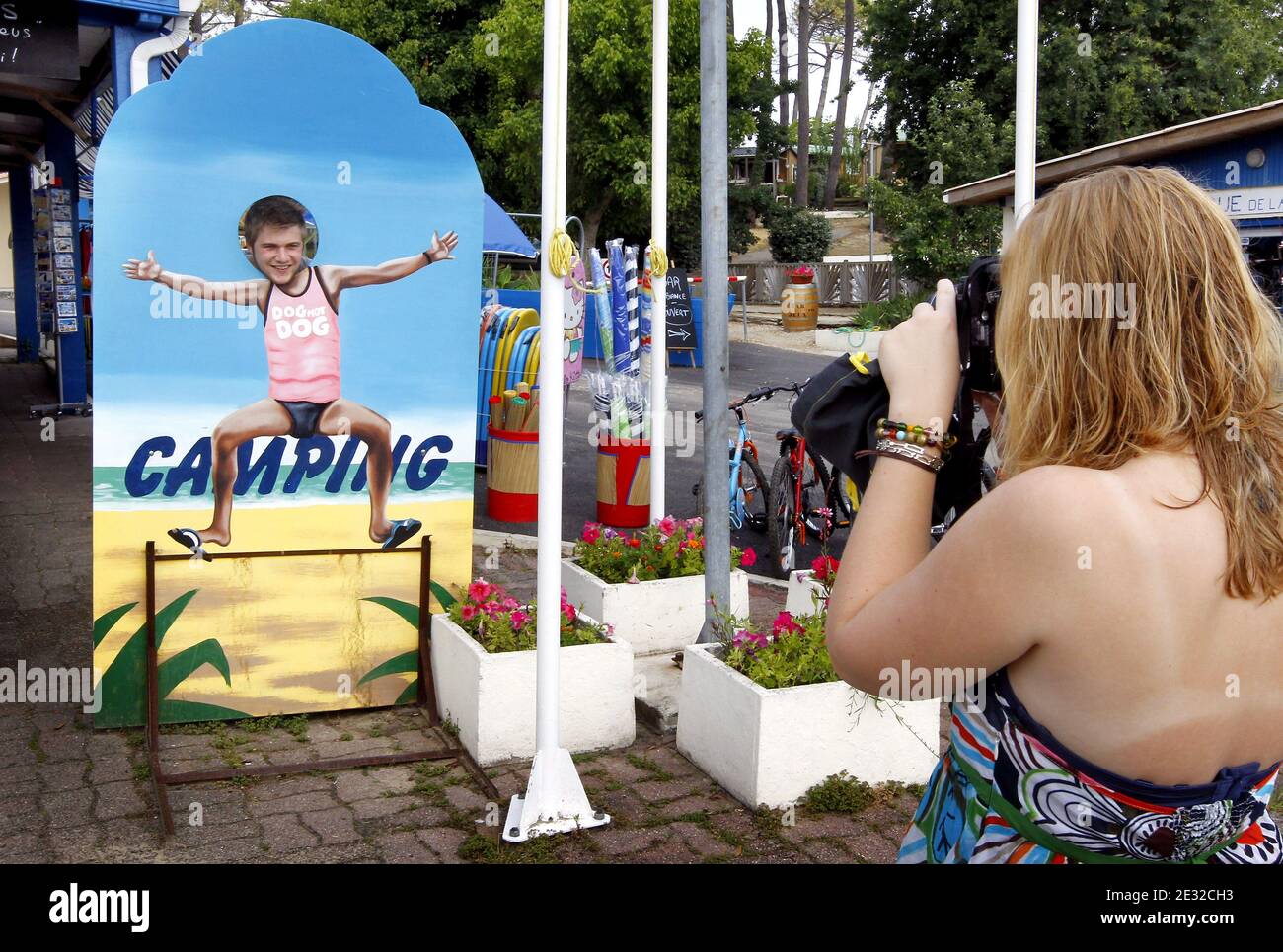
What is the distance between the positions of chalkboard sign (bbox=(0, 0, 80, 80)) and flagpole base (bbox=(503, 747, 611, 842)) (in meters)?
4.75

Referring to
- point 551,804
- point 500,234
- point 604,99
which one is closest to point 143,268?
point 551,804

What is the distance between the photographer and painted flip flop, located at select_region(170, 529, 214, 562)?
4.65 m

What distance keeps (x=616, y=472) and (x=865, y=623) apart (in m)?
7.20

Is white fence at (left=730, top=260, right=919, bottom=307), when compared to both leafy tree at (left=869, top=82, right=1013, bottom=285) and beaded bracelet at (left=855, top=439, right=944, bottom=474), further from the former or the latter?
beaded bracelet at (left=855, top=439, right=944, bottom=474)

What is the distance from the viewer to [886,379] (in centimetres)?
159

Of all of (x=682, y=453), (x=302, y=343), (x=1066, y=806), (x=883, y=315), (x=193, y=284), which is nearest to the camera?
(x=1066, y=806)

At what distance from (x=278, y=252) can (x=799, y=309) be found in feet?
79.0

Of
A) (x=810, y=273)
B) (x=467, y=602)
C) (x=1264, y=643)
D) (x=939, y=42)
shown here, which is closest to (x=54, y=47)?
(x=467, y=602)

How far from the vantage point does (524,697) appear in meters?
4.47

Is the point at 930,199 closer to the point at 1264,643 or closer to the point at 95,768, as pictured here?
the point at 95,768

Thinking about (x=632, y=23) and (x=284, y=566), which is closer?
(x=284, y=566)

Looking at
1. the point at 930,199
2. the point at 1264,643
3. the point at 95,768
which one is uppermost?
the point at 930,199

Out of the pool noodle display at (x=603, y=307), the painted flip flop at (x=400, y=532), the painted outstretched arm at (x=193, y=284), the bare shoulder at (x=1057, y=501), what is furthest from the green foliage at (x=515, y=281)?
the bare shoulder at (x=1057, y=501)

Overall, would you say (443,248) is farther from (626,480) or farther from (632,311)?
(632,311)
